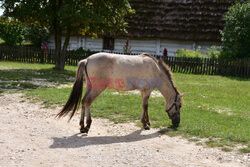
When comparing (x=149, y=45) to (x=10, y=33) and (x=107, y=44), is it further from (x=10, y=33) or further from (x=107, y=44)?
(x=10, y=33)

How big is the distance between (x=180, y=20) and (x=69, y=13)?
1302cm

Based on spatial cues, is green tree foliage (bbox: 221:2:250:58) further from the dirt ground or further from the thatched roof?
the dirt ground

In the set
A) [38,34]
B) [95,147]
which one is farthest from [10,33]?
Answer: [95,147]

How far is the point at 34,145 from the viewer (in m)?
5.27

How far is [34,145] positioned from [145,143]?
6.94 feet

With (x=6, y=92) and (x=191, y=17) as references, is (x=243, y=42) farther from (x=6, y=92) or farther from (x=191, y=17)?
(x=6, y=92)

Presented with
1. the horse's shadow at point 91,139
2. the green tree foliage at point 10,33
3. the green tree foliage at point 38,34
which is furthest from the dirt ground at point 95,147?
the green tree foliage at point 38,34

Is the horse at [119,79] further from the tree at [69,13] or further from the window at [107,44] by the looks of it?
the window at [107,44]

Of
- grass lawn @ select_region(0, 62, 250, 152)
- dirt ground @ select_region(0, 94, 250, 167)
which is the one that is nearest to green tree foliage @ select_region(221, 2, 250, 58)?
grass lawn @ select_region(0, 62, 250, 152)

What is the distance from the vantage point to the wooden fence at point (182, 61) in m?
19.5

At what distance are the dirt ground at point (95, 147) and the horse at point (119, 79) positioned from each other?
472 mm

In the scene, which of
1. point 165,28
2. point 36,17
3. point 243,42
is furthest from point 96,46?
point 243,42

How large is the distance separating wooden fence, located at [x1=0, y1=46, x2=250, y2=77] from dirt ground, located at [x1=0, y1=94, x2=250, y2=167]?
1400 centimetres

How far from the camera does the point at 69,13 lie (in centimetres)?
1555
